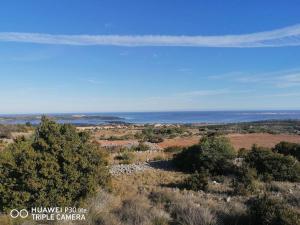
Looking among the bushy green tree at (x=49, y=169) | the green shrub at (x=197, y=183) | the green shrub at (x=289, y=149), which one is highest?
the bushy green tree at (x=49, y=169)

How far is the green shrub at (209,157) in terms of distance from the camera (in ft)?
59.6

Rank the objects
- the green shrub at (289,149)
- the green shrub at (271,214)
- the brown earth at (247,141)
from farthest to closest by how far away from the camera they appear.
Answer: the brown earth at (247,141) < the green shrub at (289,149) < the green shrub at (271,214)

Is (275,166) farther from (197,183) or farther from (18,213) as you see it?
(18,213)

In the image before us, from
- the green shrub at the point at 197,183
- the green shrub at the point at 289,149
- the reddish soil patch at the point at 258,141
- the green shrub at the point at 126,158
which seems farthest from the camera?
the reddish soil patch at the point at 258,141

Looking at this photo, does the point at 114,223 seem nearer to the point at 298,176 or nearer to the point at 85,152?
the point at 85,152

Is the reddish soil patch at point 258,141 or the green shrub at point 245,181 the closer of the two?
the green shrub at point 245,181

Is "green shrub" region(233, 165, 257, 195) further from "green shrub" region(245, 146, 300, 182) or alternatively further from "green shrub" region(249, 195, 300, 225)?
"green shrub" region(249, 195, 300, 225)

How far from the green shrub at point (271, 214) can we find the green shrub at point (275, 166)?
7375mm

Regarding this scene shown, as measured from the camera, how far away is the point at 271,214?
282 inches

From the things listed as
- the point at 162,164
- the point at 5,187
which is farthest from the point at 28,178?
the point at 162,164

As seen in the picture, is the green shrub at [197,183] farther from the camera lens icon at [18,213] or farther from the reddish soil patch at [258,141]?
the reddish soil patch at [258,141]

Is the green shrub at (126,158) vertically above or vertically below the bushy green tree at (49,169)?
below

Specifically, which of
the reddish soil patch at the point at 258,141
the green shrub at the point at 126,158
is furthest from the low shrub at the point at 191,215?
the reddish soil patch at the point at 258,141

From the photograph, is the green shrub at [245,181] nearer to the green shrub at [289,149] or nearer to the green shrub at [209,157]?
the green shrub at [209,157]
